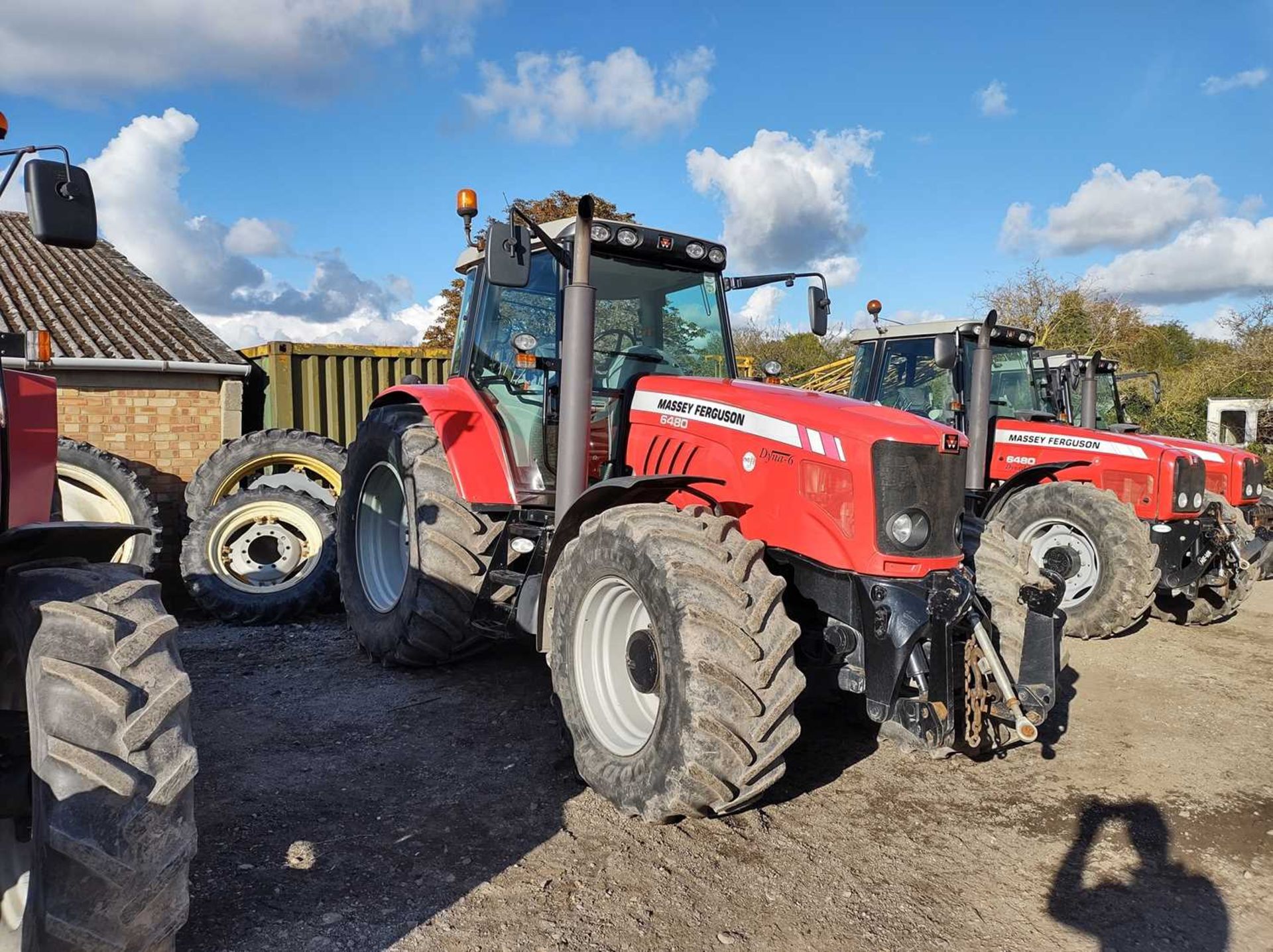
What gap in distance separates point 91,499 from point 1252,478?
9.85m

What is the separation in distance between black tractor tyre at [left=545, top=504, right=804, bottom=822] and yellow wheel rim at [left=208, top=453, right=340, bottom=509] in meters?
4.75

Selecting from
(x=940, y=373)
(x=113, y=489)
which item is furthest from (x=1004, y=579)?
(x=113, y=489)

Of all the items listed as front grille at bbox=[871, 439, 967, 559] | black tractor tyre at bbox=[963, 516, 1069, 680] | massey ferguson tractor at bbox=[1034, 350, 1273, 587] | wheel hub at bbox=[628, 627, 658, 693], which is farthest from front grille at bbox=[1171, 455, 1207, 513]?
wheel hub at bbox=[628, 627, 658, 693]

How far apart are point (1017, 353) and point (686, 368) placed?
4.45 m

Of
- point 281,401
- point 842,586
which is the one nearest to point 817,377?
point 281,401

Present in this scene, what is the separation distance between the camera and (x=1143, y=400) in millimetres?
14531

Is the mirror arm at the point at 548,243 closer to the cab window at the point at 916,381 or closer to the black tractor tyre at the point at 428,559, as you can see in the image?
the black tractor tyre at the point at 428,559

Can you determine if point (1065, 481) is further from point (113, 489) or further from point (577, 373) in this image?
point (113, 489)

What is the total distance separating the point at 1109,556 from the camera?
669 cm

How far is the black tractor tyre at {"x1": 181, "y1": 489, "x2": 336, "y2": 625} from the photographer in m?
6.88

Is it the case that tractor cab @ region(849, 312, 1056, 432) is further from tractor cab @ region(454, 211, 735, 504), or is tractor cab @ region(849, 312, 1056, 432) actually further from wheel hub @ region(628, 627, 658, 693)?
wheel hub @ region(628, 627, 658, 693)

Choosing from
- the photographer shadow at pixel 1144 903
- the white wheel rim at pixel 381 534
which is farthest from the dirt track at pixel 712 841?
the white wheel rim at pixel 381 534

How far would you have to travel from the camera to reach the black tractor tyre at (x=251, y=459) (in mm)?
7367

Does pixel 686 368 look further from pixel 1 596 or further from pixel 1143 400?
pixel 1143 400
